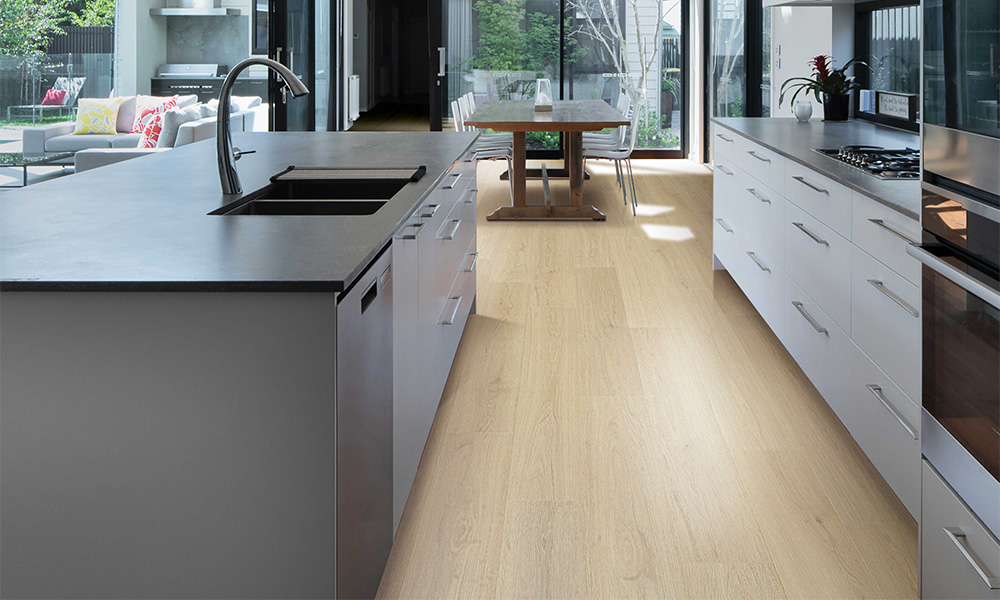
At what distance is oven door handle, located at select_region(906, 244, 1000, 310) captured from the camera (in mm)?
1471

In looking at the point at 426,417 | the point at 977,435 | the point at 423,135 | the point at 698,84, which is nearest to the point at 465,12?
the point at 698,84

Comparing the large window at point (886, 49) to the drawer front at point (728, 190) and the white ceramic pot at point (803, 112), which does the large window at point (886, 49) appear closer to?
the white ceramic pot at point (803, 112)

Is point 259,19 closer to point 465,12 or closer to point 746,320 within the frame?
point 465,12

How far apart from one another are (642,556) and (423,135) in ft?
8.23

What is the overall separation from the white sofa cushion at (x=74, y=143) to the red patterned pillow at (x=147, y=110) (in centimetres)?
30

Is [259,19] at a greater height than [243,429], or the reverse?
[259,19]

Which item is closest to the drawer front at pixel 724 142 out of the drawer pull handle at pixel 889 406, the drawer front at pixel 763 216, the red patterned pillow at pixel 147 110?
the drawer front at pixel 763 216

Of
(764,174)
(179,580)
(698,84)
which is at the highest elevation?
(698,84)

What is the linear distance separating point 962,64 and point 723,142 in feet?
10.4

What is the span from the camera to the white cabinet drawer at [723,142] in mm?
4422

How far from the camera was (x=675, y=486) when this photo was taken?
242 cm

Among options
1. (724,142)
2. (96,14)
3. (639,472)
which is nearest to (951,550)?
(639,472)

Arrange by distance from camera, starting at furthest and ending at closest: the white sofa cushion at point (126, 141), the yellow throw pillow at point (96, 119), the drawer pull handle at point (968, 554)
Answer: the yellow throw pillow at point (96, 119)
the white sofa cushion at point (126, 141)
the drawer pull handle at point (968, 554)

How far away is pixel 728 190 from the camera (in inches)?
179
